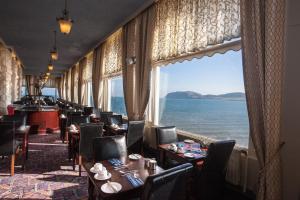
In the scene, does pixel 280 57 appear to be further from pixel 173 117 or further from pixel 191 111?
pixel 191 111

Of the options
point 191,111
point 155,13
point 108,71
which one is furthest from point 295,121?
point 191,111

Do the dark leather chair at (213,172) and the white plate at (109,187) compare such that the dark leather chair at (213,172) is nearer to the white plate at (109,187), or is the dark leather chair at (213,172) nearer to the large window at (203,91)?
the white plate at (109,187)

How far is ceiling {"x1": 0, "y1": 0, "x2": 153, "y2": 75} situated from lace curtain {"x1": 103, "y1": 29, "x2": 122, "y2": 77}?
11.3 inches

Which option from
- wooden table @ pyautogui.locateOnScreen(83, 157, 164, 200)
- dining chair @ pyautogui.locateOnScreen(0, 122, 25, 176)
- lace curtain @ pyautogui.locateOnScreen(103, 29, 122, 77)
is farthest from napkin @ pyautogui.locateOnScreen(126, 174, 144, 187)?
lace curtain @ pyautogui.locateOnScreen(103, 29, 122, 77)

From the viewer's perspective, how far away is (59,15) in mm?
5676

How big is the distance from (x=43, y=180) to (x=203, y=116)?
125 ft

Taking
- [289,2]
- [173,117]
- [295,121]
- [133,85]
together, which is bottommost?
[173,117]

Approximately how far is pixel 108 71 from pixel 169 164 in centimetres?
558

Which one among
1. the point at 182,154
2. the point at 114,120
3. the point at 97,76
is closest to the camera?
the point at 182,154

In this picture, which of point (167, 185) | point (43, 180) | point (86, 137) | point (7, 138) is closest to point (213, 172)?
point (167, 185)

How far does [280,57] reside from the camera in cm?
238

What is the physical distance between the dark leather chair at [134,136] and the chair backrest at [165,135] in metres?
0.80

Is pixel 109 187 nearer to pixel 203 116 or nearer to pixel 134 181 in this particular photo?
pixel 134 181

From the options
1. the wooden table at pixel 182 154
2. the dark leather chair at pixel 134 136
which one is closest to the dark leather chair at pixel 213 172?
the wooden table at pixel 182 154
